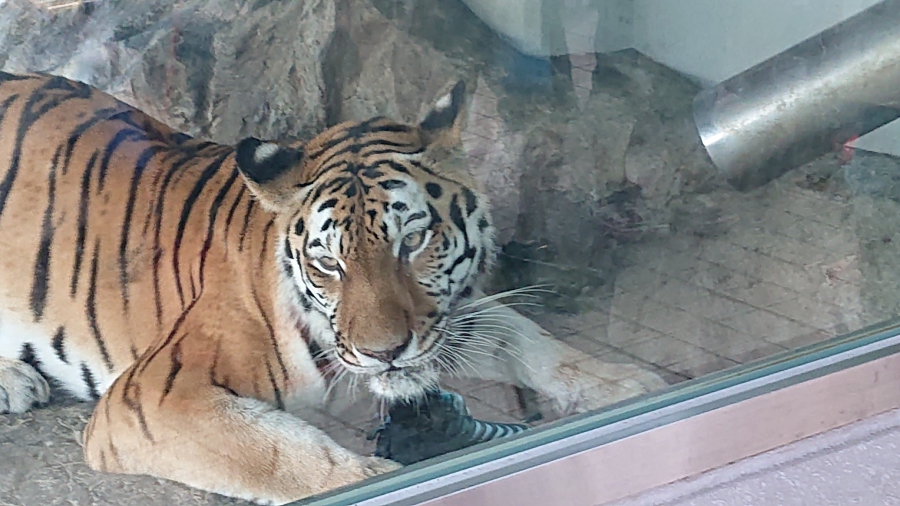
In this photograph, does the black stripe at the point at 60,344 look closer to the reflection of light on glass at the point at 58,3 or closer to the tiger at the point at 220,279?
the tiger at the point at 220,279

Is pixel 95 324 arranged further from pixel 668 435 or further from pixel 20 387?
pixel 668 435

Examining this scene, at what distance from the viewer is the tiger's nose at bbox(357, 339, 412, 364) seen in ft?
3.79

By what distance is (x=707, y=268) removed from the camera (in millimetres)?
1503

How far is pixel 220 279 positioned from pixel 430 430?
0.37m

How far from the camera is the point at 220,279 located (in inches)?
44.6

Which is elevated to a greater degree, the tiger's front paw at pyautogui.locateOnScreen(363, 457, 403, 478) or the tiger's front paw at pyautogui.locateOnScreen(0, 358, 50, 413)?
the tiger's front paw at pyautogui.locateOnScreen(0, 358, 50, 413)

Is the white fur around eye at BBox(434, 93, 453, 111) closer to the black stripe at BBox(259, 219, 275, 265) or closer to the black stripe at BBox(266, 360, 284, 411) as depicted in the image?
the black stripe at BBox(259, 219, 275, 265)

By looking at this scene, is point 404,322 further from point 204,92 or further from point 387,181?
point 204,92

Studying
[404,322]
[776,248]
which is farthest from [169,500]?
[776,248]

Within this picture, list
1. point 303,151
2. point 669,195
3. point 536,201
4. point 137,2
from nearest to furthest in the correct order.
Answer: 1. point 137,2
2. point 303,151
3. point 536,201
4. point 669,195

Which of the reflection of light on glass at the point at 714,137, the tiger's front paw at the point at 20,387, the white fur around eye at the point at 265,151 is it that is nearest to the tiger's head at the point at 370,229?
the white fur around eye at the point at 265,151

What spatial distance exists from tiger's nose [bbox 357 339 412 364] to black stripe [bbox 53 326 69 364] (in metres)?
0.38

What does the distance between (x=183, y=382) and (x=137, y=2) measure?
48 cm

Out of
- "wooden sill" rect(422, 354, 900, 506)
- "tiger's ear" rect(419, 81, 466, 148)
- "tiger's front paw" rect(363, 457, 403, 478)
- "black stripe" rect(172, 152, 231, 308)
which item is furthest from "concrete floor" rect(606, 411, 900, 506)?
"black stripe" rect(172, 152, 231, 308)
